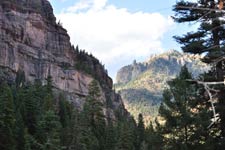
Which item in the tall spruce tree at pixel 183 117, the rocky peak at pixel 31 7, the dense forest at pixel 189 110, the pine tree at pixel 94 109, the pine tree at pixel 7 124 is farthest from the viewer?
the rocky peak at pixel 31 7

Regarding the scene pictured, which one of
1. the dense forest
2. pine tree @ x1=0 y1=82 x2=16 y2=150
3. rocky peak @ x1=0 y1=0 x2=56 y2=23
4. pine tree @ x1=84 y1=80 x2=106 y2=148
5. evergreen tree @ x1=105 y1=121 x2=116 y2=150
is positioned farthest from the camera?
rocky peak @ x1=0 y1=0 x2=56 y2=23

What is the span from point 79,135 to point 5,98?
9.85 meters

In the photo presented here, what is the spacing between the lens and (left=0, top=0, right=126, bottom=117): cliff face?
112250mm

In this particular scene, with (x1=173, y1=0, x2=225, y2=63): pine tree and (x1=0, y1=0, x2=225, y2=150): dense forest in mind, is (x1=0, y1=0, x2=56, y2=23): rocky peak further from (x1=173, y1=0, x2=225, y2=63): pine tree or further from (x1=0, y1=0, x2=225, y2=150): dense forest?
(x1=173, y1=0, x2=225, y2=63): pine tree

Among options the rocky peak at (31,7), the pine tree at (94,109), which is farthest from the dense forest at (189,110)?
the rocky peak at (31,7)

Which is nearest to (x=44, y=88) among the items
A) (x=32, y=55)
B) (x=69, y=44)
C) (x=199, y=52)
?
(x=199, y=52)

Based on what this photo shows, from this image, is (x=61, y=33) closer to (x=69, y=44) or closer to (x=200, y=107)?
(x=69, y=44)

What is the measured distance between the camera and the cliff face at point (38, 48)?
368 feet

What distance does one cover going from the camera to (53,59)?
12888cm

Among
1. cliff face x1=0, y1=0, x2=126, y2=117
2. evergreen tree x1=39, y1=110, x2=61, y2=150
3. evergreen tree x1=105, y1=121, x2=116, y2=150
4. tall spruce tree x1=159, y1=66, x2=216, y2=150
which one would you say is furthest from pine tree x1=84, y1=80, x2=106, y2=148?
cliff face x1=0, y1=0, x2=126, y2=117

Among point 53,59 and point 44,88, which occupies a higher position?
point 53,59

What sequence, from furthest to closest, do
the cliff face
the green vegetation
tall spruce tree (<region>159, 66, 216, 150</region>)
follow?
the cliff face
the green vegetation
tall spruce tree (<region>159, 66, 216, 150</region>)

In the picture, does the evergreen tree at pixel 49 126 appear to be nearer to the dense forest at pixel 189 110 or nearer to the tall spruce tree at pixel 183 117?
the dense forest at pixel 189 110

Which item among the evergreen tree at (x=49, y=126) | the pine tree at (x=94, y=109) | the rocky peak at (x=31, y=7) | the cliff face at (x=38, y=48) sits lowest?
the evergreen tree at (x=49, y=126)
